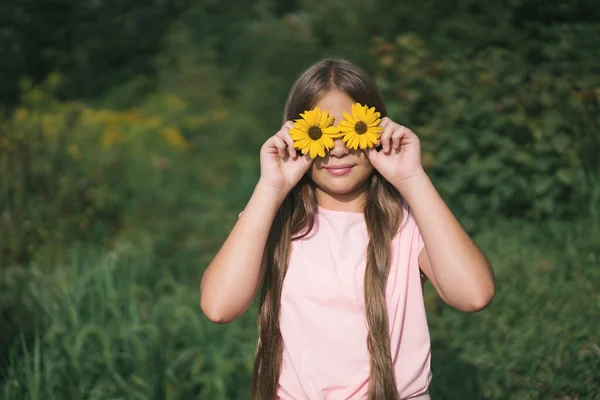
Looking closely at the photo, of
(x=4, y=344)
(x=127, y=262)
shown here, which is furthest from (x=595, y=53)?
(x=4, y=344)

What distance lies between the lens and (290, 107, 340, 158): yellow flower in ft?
7.21

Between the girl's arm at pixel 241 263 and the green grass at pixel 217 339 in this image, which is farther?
the green grass at pixel 217 339

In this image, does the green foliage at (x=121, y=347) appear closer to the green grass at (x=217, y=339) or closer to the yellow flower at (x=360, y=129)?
the green grass at (x=217, y=339)

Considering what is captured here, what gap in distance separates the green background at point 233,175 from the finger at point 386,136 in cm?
170

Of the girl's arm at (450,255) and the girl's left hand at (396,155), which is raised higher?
the girl's left hand at (396,155)

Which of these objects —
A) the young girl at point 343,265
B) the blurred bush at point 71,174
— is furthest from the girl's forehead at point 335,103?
the blurred bush at point 71,174

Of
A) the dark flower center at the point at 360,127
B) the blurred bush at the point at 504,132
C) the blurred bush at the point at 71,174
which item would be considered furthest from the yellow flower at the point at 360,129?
the blurred bush at the point at 71,174

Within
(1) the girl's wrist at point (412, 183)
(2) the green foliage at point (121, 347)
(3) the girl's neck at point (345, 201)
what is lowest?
(2) the green foliage at point (121, 347)

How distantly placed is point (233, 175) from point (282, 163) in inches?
187

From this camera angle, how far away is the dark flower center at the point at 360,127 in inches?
86.7

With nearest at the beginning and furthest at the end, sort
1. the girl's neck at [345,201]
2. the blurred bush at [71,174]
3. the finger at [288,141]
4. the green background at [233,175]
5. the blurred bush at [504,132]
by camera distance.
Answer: the finger at [288,141]
the girl's neck at [345,201]
the green background at [233,175]
the blurred bush at [504,132]
the blurred bush at [71,174]

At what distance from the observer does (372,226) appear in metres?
2.28

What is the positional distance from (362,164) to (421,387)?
2.11ft

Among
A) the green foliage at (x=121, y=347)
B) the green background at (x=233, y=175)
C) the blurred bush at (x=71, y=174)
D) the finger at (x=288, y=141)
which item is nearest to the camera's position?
the finger at (x=288, y=141)
